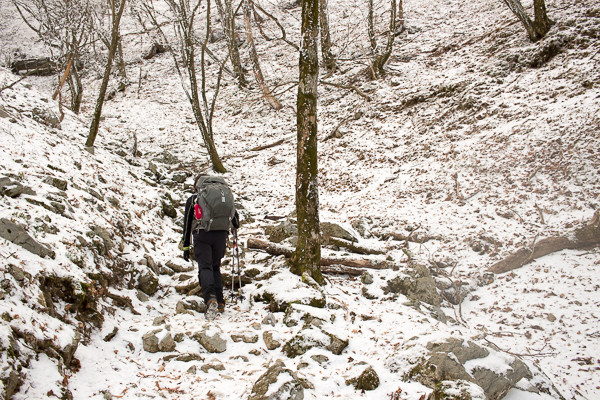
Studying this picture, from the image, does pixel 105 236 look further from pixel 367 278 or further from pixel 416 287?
pixel 416 287

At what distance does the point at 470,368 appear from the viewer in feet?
9.92

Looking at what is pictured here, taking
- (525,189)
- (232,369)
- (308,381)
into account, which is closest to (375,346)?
(308,381)

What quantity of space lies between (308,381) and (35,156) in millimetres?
6188

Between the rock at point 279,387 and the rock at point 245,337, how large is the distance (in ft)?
3.26

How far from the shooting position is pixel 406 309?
476 centimetres

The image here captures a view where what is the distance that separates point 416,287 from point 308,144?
296cm

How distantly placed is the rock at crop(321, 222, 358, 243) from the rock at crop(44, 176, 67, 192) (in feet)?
16.0

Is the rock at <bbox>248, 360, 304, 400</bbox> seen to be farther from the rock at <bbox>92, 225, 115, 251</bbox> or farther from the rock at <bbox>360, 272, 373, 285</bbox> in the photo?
the rock at <bbox>92, 225, 115, 251</bbox>

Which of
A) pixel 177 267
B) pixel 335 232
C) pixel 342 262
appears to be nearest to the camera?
pixel 177 267

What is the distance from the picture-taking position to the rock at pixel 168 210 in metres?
8.45

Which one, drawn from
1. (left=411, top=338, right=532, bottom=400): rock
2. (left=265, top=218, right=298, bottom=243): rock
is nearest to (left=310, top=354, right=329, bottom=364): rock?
(left=411, top=338, right=532, bottom=400): rock

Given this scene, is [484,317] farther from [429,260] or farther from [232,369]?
[232,369]

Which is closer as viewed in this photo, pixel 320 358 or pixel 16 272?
pixel 16 272

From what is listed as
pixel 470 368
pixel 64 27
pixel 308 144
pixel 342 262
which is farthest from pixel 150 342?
pixel 64 27
